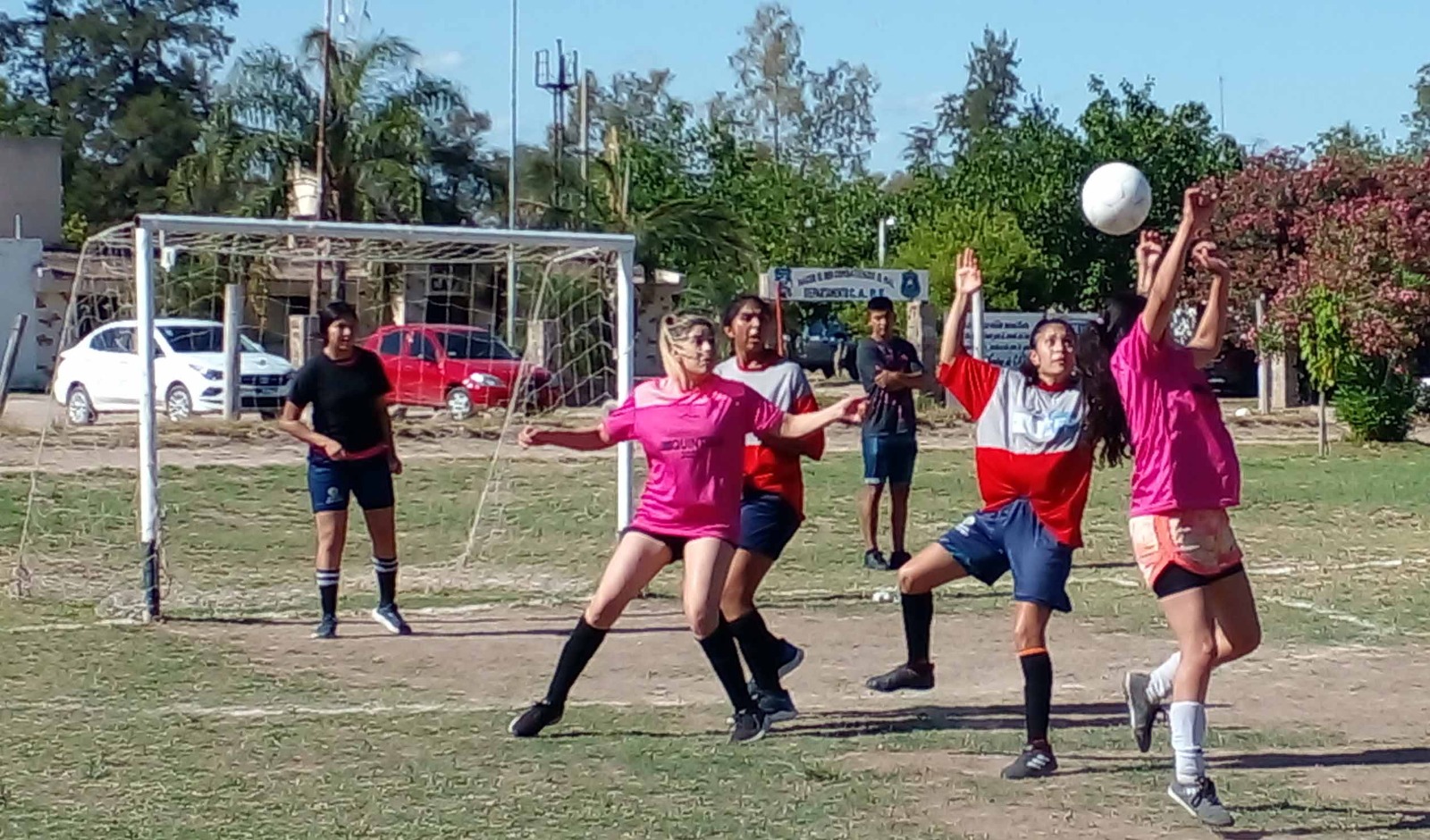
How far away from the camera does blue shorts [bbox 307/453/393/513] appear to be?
10734 millimetres

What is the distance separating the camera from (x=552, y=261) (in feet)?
46.4

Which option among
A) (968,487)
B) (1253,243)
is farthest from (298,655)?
(1253,243)

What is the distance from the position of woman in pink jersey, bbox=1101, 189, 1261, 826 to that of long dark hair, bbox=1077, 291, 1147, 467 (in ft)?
1.32

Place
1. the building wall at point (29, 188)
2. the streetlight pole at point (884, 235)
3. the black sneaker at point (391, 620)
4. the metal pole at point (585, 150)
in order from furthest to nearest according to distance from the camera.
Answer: the streetlight pole at point (884, 235) → the building wall at point (29, 188) → the metal pole at point (585, 150) → the black sneaker at point (391, 620)

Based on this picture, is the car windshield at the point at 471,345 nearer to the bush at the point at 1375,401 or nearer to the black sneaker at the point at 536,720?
the bush at the point at 1375,401

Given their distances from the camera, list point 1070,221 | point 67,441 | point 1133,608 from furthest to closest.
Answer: point 1070,221 → point 67,441 → point 1133,608

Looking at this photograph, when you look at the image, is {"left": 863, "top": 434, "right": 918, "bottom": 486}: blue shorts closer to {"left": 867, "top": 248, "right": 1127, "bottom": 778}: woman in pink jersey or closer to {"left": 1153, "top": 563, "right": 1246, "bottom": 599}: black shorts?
{"left": 867, "top": 248, "right": 1127, "bottom": 778}: woman in pink jersey

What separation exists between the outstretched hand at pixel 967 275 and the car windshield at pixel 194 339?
1935cm

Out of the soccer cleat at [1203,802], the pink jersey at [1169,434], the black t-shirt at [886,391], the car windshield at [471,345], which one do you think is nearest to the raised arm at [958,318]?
the pink jersey at [1169,434]

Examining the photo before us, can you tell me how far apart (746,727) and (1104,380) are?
2041 mm

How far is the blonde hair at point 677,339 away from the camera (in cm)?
800

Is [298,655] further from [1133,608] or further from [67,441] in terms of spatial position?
[67,441]

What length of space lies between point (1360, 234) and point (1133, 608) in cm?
1613

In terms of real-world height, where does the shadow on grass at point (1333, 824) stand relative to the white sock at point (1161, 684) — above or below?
below
